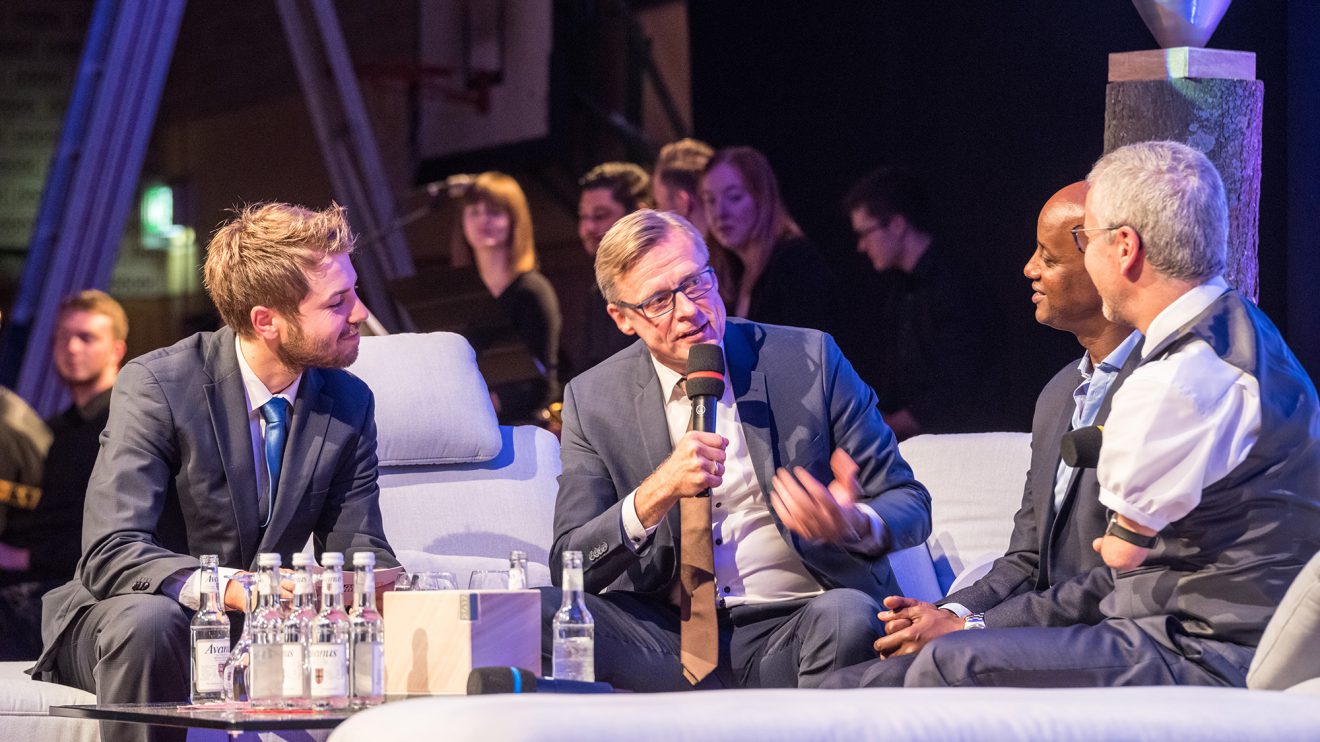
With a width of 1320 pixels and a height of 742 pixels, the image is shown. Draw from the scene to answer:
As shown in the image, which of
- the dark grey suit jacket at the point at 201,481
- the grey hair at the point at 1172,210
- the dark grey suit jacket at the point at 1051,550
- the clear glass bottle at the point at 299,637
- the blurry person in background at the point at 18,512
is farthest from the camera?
the blurry person in background at the point at 18,512

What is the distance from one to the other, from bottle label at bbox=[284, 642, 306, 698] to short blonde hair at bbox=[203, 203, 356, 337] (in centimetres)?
98

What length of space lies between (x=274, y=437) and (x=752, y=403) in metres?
0.93

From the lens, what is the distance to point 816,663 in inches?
109

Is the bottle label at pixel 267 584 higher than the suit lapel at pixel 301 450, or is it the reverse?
the suit lapel at pixel 301 450

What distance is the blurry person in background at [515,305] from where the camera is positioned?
5.69 metres

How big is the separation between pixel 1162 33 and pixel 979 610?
1.61 m

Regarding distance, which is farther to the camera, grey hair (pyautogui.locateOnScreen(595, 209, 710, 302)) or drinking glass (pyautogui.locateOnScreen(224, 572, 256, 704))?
grey hair (pyautogui.locateOnScreen(595, 209, 710, 302))

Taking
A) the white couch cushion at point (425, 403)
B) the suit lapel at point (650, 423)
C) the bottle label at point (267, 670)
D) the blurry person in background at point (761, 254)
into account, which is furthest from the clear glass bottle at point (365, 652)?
the blurry person in background at point (761, 254)

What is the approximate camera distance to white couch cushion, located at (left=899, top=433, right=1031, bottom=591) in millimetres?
3713

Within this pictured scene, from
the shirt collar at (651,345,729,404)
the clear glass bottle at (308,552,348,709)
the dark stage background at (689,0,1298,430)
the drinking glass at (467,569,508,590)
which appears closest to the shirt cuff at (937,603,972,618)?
the shirt collar at (651,345,729,404)

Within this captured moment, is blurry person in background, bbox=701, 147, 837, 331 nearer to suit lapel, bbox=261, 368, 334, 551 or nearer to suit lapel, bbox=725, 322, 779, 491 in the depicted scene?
suit lapel, bbox=725, 322, 779, 491

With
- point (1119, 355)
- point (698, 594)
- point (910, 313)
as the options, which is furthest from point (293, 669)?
point (910, 313)

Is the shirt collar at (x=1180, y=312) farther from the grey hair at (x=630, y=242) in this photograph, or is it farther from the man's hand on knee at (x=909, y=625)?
the grey hair at (x=630, y=242)

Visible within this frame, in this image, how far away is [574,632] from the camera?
234cm
